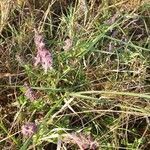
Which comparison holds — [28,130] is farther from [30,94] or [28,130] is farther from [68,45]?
[68,45]

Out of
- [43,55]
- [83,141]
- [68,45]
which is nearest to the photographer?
[83,141]

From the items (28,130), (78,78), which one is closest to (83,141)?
(28,130)

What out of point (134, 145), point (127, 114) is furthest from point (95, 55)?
point (134, 145)

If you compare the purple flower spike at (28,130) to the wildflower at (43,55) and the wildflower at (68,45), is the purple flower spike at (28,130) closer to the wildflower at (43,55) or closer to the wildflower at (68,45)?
the wildflower at (43,55)

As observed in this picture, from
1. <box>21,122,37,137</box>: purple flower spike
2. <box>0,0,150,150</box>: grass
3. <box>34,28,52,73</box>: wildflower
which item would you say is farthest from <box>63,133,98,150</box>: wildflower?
<box>34,28,52,73</box>: wildflower

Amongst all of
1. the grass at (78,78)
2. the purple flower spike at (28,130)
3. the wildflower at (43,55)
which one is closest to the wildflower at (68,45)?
the grass at (78,78)

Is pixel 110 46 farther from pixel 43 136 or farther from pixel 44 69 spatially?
pixel 43 136
